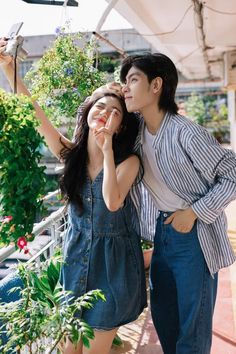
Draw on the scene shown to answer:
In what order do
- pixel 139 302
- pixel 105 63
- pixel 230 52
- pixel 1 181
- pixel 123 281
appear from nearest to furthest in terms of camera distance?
pixel 1 181 < pixel 123 281 < pixel 139 302 < pixel 105 63 < pixel 230 52

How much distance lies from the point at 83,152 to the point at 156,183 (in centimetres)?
32

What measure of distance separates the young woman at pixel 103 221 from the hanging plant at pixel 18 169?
1.11 feet

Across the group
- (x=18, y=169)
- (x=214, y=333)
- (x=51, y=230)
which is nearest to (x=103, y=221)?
(x=18, y=169)

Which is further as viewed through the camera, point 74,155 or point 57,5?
point 57,5

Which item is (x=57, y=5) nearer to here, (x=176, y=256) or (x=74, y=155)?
(x=74, y=155)

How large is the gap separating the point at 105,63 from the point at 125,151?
181cm

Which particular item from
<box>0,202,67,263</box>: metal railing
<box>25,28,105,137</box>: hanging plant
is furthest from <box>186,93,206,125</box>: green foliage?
<box>0,202,67,263</box>: metal railing

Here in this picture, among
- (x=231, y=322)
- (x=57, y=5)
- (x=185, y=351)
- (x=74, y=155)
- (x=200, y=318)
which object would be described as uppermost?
(x=57, y=5)

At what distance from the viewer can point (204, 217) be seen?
1568mm

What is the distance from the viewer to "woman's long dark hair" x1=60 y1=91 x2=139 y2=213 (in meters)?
1.58

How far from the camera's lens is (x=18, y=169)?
110 cm

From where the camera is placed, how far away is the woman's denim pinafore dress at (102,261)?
4.99 feet

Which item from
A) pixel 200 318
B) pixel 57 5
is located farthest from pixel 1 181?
pixel 57 5

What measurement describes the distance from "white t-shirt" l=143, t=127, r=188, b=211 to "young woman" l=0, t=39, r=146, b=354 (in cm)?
7
